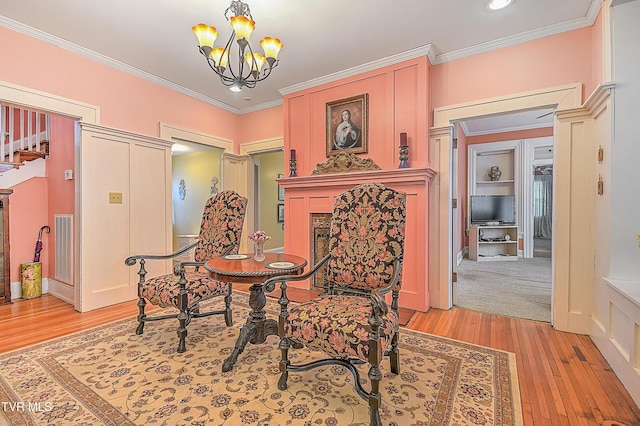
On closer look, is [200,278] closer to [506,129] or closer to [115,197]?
[115,197]

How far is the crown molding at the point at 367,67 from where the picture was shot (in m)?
3.08

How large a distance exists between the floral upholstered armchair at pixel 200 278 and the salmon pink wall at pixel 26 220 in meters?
2.18

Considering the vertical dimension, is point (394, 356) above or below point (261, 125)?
below

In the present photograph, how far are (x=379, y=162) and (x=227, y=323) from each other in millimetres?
2342

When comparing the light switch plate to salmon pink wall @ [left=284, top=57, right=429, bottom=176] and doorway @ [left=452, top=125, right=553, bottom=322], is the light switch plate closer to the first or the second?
salmon pink wall @ [left=284, top=57, right=429, bottom=176]

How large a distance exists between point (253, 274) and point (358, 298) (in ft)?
2.33

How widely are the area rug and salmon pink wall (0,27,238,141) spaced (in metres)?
2.43

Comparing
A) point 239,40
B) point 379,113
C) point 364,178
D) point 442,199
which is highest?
point 239,40

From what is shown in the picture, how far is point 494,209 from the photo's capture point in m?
6.25

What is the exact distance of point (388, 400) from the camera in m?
1.64

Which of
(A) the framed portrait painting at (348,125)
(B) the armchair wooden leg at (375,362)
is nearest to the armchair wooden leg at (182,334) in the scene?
(B) the armchair wooden leg at (375,362)

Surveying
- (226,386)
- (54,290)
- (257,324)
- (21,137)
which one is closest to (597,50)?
(257,324)

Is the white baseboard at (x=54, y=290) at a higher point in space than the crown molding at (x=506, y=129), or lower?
lower

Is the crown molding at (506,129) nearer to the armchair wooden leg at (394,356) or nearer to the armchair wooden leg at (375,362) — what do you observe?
the armchair wooden leg at (394,356)
